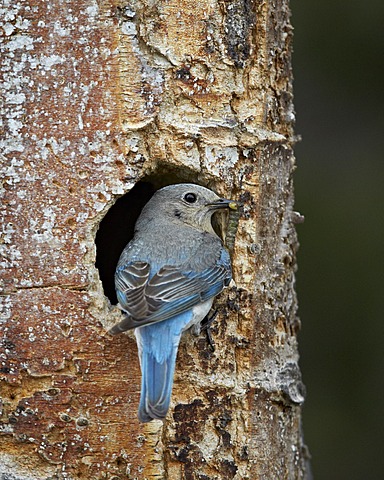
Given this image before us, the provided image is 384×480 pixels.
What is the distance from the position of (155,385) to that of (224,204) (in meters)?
0.95

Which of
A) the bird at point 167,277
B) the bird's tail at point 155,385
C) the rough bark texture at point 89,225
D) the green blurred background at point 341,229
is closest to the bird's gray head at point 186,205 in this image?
the bird at point 167,277

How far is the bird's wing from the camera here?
5.00m

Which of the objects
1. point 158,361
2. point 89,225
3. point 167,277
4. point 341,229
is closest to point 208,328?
point 167,277

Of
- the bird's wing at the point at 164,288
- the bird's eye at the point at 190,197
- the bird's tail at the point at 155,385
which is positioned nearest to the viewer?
the bird's tail at the point at 155,385

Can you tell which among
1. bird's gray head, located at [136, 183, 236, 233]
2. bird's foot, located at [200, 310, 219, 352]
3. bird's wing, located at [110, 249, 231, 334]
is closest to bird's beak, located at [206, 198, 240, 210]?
bird's gray head, located at [136, 183, 236, 233]

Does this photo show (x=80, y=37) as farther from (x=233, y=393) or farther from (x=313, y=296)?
(x=313, y=296)

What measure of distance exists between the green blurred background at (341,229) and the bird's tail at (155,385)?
302 cm

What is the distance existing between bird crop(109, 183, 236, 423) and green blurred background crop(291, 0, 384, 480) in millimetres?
2288

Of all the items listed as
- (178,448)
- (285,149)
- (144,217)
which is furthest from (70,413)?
(285,149)

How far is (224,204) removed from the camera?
5391 mm

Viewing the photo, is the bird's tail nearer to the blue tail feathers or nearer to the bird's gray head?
the blue tail feathers

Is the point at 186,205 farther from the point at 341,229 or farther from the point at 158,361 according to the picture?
the point at 341,229

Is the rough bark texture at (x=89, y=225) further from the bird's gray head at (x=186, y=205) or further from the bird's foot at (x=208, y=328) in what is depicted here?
the bird's gray head at (x=186, y=205)

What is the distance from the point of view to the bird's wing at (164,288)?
500 centimetres
